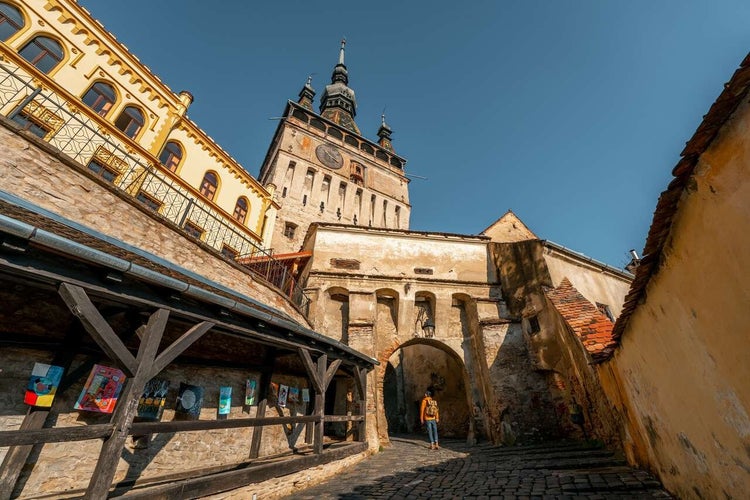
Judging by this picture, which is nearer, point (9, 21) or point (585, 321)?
point (585, 321)

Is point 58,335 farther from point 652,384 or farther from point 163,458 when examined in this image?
point 652,384

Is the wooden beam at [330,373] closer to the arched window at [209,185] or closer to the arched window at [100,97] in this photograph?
the arched window at [209,185]

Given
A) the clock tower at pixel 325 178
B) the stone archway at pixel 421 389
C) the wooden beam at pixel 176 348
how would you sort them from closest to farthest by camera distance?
1. the wooden beam at pixel 176 348
2. the stone archway at pixel 421 389
3. the clock tower at pixel 325 178

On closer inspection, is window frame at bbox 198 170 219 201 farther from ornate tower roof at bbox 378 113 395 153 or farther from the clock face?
ornate tower roof at bbox 378 113 395 153

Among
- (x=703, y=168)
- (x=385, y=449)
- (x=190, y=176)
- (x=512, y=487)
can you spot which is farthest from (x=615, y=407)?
(x=190, y=176)

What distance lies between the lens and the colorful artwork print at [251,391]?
671 cm

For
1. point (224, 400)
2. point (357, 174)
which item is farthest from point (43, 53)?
point (357, 174)

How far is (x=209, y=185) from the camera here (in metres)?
15.4

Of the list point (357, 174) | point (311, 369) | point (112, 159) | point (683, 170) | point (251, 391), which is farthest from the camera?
point (357, 174)

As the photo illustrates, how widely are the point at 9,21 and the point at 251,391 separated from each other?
14.8 metres

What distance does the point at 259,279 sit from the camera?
344 inches

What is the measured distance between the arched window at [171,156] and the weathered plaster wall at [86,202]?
29.6ft

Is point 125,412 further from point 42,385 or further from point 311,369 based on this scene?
point 311,369

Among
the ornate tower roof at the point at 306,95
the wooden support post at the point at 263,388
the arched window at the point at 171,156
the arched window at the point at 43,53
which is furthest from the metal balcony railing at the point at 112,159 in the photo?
the ornate tower roof at the point at 306,95
